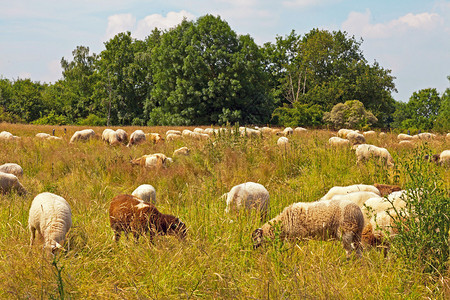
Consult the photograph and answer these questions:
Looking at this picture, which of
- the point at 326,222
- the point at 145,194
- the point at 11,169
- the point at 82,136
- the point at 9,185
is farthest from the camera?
the point at 82,136

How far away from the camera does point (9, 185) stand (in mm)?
8883

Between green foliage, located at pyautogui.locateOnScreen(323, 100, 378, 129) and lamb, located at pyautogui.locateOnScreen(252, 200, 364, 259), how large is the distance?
3124 cm

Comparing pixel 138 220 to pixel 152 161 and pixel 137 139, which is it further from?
pixel 137 139

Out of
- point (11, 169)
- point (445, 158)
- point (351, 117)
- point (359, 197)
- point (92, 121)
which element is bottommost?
point (11, 169)

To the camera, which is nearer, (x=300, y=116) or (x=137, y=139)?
(x=137, y=139)

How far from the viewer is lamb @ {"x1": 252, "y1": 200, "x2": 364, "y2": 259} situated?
17.8 ft

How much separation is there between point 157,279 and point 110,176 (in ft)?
23.8

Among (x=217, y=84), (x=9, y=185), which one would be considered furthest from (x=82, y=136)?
(x=217, y=84)

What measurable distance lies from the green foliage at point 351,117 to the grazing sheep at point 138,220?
3221 cm

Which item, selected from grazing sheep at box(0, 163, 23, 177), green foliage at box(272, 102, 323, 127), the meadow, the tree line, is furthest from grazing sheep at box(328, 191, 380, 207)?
green foliage at box(272, 102, 323, 127)

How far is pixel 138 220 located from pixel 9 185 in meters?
5.04

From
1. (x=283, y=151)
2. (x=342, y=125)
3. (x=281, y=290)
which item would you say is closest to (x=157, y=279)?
(x=281, y=290)

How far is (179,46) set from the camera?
41.9 m

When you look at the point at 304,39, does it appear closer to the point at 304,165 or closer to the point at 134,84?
the point at 134,84
